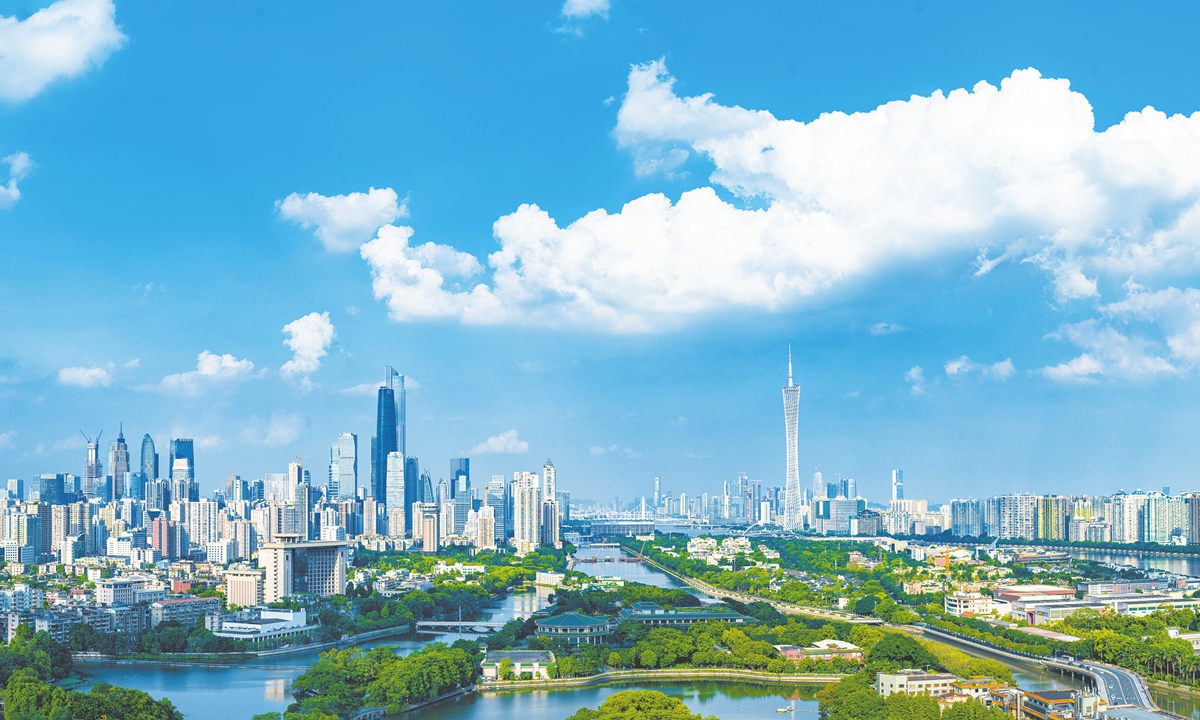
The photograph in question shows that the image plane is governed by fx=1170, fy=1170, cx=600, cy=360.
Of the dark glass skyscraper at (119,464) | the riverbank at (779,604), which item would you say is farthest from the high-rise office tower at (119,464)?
the riverbank at (779,604)

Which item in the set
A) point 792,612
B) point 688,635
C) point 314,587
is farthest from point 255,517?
point 688,635

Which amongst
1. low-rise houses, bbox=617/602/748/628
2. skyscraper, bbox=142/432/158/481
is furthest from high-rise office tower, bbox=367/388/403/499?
low-rise houses, bbox=617/602/748/628

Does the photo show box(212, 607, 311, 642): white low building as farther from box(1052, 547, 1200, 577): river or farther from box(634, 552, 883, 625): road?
box(1052, 547, 1200, 577): river

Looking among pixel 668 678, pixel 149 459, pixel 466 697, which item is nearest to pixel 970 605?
pixel 668 678

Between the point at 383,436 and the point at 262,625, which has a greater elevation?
the point at 383,436

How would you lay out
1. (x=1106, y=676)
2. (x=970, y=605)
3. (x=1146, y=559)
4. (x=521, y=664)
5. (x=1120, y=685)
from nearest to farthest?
1. (x=1120, y=685)
2. (x=1106, y=676)
3. (x=521, y=664)
4. (x=970, y=605)
5. (x=1146, y=559)

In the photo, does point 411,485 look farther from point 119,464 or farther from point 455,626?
point 455,626
